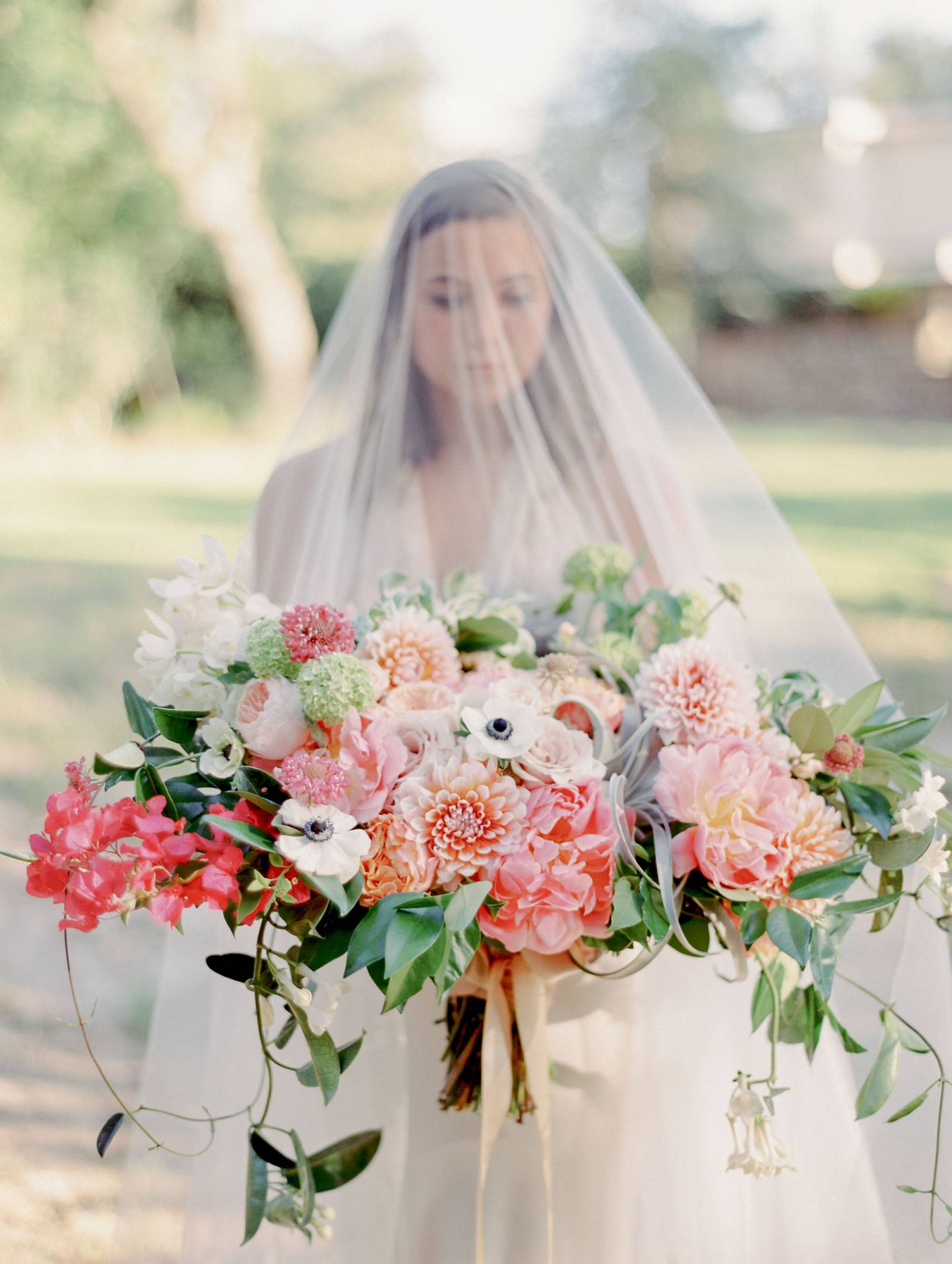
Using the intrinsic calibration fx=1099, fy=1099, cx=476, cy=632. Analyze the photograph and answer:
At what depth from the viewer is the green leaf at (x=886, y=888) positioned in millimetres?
1314

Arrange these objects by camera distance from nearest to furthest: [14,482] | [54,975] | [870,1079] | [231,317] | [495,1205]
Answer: [870,1079] < [495,1205] < [54,975] < [14,482] < [231,317]

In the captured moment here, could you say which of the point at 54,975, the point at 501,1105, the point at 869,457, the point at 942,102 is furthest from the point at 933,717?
the point at 942,102

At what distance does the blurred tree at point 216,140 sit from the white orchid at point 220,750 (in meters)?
13.1

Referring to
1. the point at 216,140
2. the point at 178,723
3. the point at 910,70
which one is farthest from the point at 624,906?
the point at 910,70

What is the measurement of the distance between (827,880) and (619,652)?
0.41 metres

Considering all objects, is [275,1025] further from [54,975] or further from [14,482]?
[14,482]

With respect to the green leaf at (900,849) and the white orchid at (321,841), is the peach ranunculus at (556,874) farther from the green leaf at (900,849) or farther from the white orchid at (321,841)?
the green leaf at (900,849)

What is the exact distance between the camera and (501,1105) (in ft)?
4.62

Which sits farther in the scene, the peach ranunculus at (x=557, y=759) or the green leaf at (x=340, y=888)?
the peach ranunculus at (x=557, y=759)

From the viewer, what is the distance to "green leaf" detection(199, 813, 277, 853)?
985 millimetres

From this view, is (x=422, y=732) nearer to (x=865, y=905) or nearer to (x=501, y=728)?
(x=501, y=728)

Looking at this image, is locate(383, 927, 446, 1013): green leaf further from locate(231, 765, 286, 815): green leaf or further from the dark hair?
the dark hair

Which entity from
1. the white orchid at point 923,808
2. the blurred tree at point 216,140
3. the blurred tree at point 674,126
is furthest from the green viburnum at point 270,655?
the blurred tree at point 674,126

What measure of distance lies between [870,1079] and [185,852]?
2.59 feet
